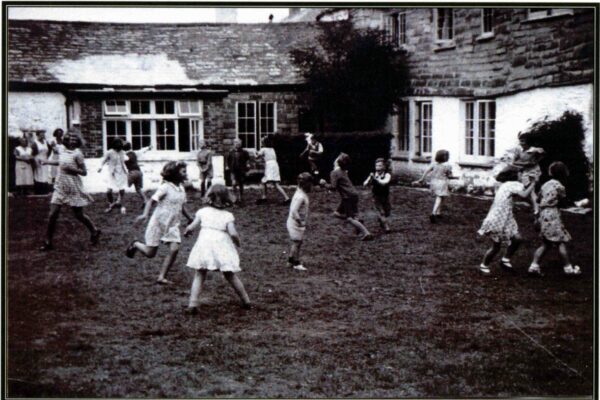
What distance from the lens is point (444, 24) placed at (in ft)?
22.5

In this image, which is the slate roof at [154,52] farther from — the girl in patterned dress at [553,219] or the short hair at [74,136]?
the girl in patterned dress at [553,219]

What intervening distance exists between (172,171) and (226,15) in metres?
1.33

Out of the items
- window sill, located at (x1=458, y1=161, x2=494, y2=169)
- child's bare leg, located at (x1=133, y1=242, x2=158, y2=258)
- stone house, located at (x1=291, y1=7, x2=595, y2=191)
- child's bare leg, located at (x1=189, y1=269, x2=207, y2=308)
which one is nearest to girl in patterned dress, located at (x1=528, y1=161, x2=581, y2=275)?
stone house, located at (x1=291, y1=7, x2=595, y2=191)

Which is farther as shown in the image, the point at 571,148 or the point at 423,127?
the point at 423,127

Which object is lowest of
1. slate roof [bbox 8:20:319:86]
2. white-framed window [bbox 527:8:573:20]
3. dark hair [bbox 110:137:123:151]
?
dark hair [bbox 110:137:123:151]

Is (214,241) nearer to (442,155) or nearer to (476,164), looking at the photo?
(442,155)

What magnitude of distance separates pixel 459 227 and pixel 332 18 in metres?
2.25

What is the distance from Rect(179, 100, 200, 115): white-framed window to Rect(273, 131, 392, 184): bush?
734 millimetres

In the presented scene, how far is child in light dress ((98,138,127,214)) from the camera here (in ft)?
21.1

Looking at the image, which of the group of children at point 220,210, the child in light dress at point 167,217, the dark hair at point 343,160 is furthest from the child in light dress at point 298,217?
the child in light dress at point 167,217

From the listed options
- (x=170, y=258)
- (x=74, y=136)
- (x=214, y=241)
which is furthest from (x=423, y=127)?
(x=74, y=136)

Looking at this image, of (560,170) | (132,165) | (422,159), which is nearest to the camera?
(560,170)

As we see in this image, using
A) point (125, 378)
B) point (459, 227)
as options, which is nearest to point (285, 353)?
point (125, 378)

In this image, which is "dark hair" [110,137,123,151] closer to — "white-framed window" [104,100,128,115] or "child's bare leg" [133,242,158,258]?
"white-framed window" [104,100,128,115]
